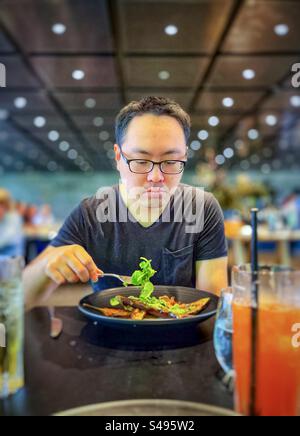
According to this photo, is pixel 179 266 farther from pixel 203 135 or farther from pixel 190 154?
pixel 203 135

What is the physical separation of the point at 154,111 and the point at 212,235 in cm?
33

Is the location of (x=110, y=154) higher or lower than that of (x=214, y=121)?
lower

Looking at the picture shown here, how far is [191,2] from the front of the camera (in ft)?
7.43

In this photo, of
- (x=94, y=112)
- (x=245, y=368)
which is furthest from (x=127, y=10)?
(x=245, y=368)

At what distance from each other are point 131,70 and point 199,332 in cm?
134

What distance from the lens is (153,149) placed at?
904 mm

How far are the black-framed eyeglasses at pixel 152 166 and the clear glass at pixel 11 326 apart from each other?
372 millimetres

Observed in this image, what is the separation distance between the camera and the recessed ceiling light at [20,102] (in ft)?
5.47

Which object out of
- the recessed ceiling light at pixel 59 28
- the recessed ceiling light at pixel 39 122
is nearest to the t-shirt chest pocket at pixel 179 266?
the recessed ceiling light at pixel 39 122

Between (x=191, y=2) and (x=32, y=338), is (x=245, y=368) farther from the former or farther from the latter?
(x=191, y=2)

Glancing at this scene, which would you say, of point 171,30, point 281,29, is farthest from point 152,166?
point 281,29

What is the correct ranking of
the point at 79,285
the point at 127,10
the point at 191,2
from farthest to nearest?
1. the point at 127,10
2. the point at 191,2
3. the point at 79,285

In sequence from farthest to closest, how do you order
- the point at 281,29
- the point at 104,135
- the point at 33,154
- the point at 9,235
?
the point at 281,29 → the point at 9,235 → the point at 33,154 → the point at 104,135

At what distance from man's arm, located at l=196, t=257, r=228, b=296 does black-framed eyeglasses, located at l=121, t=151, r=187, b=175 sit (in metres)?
0.24
